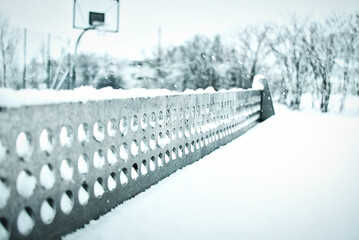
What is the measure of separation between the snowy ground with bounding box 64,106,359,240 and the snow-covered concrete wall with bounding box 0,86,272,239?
0.19 m

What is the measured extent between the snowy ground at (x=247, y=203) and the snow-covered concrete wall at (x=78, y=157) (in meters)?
0.19

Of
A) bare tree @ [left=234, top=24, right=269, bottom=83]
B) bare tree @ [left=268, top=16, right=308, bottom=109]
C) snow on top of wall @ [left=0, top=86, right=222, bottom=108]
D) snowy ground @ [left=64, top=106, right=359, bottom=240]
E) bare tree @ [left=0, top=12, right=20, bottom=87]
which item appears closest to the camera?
snow on top of wall @ [left=0, top=86, right=222, bottom=108]

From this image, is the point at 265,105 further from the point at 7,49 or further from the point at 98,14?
the point at 7,49

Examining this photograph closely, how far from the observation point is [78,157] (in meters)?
2.48

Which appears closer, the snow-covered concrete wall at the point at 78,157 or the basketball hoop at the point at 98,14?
the snow-covered concrete wall at the point at 78,157

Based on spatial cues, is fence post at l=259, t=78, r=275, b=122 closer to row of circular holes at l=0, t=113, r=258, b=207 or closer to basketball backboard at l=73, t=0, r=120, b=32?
row of circular holes at l=0, t=113, r=258, b=207

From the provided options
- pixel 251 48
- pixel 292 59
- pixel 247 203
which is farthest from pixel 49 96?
pixel 251 48

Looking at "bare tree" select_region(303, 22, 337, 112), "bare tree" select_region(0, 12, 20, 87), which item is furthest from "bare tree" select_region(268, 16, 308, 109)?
"bare tree" select_region(0, 12, 20, 87)

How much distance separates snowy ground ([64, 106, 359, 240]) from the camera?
2639 millimetres

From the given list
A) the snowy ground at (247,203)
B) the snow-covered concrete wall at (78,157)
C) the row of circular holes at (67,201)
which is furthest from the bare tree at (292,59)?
the row of circular holes at (67,201)

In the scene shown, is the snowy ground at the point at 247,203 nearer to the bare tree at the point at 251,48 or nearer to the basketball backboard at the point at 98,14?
the basketball backboard at the point at 98,14

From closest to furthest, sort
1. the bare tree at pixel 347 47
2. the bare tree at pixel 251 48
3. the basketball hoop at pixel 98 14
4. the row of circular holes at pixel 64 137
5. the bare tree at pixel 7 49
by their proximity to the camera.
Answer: the row of circular holes at pixel 64 137 < the bare tree at pixel 347 47 < the bare tree at pixel 7 49 < the basketball hoop at pixel 98 14 < the bare tree at pixel 251 48

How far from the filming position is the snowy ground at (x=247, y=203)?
104 inches

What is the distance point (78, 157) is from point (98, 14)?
60.9ft
